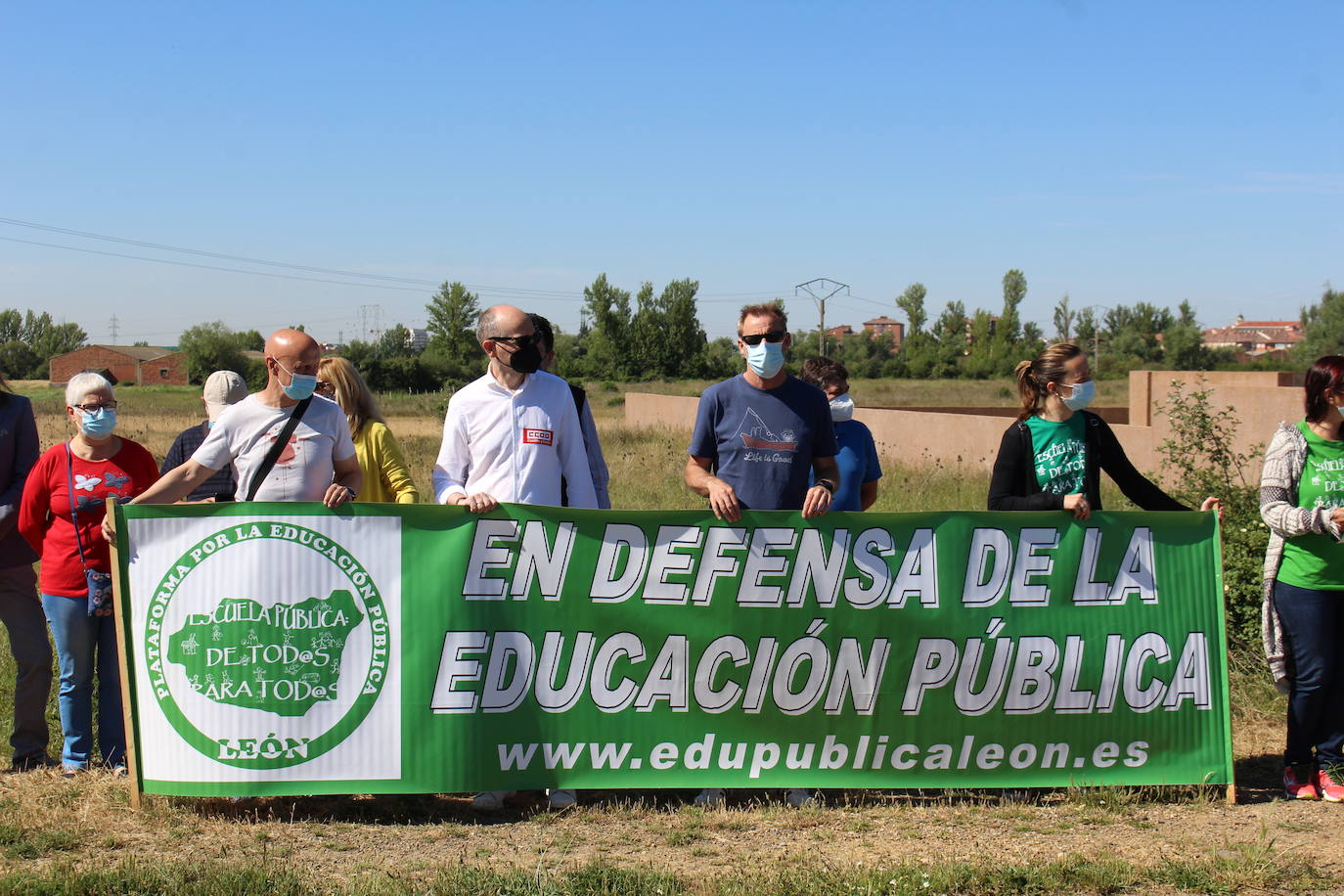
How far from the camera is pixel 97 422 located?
17.1 feet

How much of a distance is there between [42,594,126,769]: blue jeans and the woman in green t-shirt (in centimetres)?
497

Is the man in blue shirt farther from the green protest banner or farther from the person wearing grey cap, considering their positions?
the person wearing grey cap

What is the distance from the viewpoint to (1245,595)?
691 cm

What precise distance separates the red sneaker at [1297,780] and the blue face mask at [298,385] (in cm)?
437

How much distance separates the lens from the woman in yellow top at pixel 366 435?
5.49 meters

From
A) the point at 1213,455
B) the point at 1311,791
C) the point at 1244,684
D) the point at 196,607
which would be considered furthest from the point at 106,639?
the point at 1213,455

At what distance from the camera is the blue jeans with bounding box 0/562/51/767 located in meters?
5.50

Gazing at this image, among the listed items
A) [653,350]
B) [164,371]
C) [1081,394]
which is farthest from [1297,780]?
[164,371]

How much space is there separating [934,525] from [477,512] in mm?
1891

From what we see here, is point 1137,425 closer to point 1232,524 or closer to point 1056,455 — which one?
point 1232,524

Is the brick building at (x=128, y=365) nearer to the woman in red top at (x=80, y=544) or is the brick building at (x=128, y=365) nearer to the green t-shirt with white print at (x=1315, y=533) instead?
the woman in red top at (x=80, y=544)

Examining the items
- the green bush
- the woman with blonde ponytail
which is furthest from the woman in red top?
the green bush

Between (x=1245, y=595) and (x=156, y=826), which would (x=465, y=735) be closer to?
(x=156, y=826)

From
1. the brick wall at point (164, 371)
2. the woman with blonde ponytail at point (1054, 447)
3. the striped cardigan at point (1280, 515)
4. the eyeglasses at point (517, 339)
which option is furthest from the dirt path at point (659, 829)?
the brick wall at point (164, 371)
